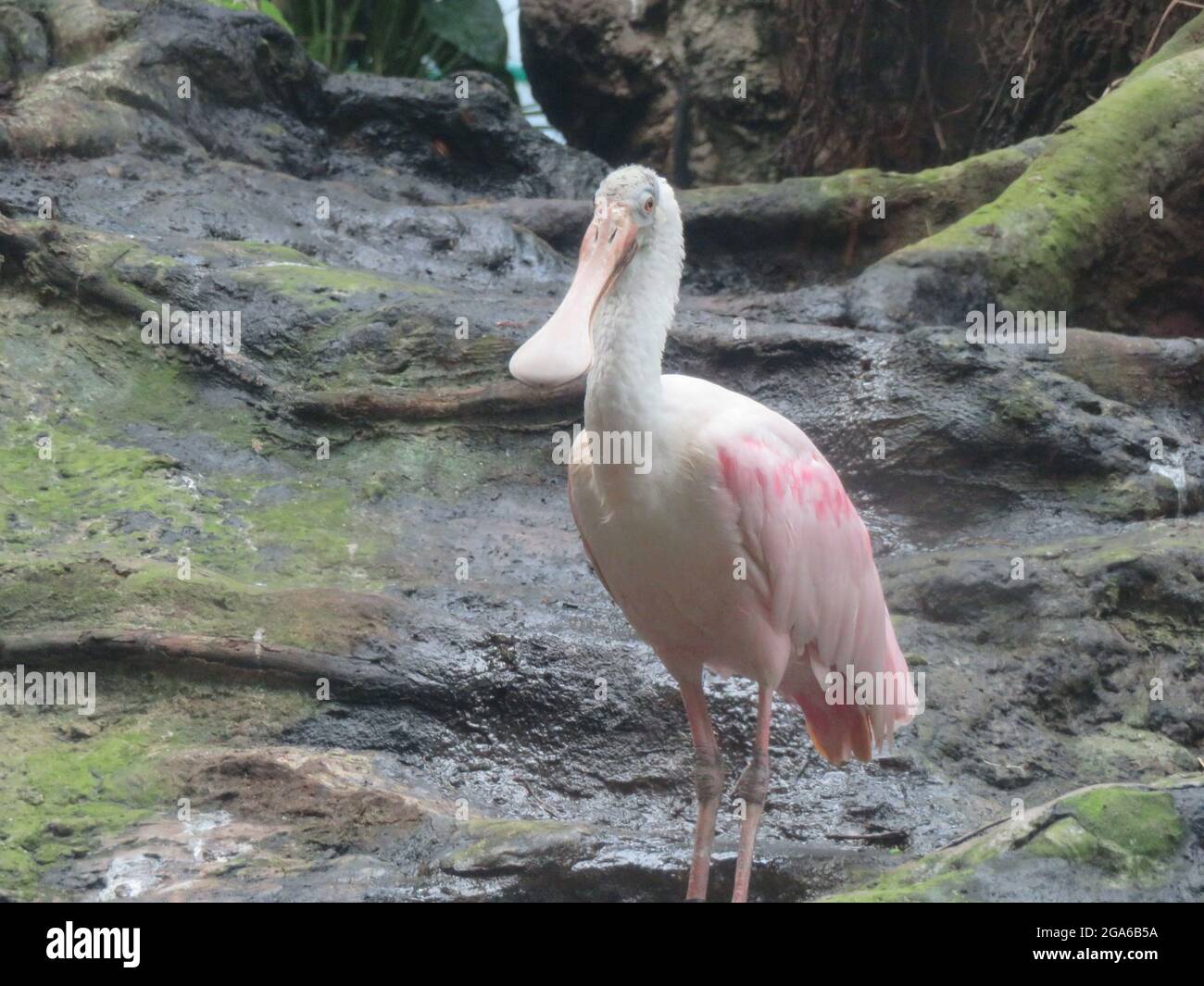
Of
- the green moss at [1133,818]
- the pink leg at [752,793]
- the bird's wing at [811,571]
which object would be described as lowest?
the pink leg at [752,793]

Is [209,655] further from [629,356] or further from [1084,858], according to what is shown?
[1084,858]

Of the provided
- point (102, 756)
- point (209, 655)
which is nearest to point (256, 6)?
point (209, 655)

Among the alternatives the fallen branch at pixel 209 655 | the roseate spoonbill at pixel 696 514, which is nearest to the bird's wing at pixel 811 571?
the roseate spoonbill at pixel 696 514

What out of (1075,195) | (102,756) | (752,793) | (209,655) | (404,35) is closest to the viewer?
(752,793)

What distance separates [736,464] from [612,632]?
1.98 metres

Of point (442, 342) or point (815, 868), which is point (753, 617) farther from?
point (442, 342)

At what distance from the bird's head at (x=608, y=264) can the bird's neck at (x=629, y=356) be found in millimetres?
18

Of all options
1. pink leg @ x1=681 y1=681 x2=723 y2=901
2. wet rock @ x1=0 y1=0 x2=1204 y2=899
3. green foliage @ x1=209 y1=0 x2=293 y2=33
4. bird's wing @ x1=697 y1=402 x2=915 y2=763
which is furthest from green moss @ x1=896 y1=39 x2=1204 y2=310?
green foliage @ x1=209 y1=0 x2=293 y2=33

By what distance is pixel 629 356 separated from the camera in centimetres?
447

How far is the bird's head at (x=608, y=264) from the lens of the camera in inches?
178

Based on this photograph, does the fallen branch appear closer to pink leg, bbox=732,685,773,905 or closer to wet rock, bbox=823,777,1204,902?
pink leg, bbox=732,685,773,905

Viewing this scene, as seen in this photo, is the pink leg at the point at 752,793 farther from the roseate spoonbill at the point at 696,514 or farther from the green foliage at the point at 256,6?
the green foliage at the point at 256,6

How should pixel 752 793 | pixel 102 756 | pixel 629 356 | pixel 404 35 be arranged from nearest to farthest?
pixel 629 356, pixel 752 793, pixel 102 756, pixel 404 35

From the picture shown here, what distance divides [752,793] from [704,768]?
0.25 m
